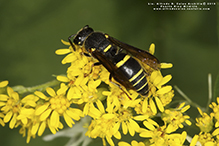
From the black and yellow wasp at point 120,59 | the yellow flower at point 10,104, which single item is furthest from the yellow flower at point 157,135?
the yellow flower at point 10,104

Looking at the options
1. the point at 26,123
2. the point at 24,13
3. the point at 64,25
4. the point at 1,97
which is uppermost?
the point at 24,13

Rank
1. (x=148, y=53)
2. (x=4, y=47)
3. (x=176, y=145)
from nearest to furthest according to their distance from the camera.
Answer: (x=176, y=145), (x=148, y=53), (x=4, y=47)

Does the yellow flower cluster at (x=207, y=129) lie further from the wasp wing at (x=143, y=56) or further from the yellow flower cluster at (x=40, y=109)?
the yellow flower cluster at (x=40, y=109)

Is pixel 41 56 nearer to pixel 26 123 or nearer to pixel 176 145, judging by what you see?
pixel 26 123

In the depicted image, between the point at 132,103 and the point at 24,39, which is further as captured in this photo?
the point at 24,39

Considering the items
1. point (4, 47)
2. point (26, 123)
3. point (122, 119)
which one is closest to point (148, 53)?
point (122, 119)

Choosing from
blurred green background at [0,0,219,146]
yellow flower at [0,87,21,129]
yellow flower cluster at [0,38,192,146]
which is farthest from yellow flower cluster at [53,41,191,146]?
blurred green background at [0,0,219,146]

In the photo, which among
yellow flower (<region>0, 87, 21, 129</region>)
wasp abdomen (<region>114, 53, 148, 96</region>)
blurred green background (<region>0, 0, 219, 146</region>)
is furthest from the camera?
blurred green background (<region>0, 0, 219, 146</region>)

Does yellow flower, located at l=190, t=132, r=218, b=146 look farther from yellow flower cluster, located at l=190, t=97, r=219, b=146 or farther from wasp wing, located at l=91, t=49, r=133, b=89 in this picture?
wasp wing, located at l=91, t=49, r=133, b=89
